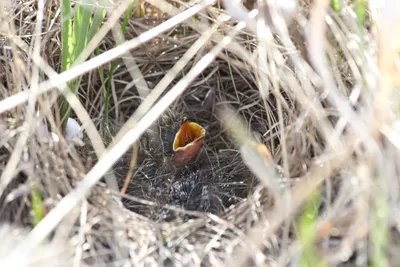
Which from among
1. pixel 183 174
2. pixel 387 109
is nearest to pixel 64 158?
pixel 183 174

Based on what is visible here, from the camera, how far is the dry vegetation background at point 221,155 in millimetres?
995

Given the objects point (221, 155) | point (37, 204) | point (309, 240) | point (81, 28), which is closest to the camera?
point (309, 240)

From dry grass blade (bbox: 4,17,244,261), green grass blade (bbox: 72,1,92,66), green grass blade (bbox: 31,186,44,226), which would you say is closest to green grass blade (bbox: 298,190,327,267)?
dry grass blade (bbox: 4,17,244,261)

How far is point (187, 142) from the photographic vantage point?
1.60m

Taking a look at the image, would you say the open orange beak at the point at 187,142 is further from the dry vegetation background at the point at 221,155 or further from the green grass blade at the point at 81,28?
the green grass blade at the point at 81,28

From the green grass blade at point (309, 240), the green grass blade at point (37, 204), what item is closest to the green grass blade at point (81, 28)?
the green grass blade at point (37, 204)

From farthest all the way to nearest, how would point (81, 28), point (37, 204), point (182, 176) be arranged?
point (182, 176) → point (81, 28) → point (37, 204)

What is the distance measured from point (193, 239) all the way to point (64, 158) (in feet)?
1.07

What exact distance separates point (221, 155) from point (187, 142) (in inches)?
5.4

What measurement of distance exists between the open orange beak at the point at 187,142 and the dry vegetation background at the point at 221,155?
0.10 feet

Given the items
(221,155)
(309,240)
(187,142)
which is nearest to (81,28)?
(187,142)

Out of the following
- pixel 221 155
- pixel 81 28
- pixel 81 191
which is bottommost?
pixel 221 155

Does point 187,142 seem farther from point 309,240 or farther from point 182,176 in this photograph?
point 309,240

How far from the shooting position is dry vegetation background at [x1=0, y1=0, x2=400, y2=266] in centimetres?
99
